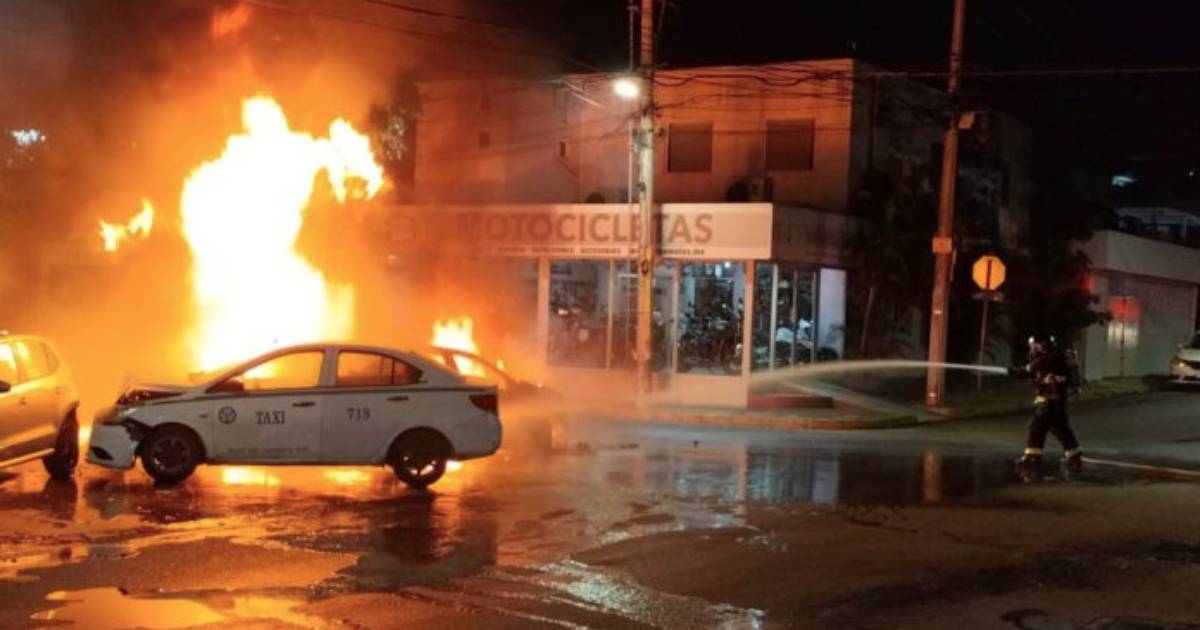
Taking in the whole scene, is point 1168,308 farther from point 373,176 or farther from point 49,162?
point 49,162

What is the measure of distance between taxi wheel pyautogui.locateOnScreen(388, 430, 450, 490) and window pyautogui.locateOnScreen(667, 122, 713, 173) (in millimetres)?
16976

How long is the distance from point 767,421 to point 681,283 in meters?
4.04

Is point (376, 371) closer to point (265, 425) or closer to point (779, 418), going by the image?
point (265, 425)

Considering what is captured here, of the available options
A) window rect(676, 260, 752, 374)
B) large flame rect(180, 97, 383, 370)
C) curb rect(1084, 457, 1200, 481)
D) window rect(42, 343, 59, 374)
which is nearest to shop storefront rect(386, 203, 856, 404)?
window rect(676, 260, 752, 374)

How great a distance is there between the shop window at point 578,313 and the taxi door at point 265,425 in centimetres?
1296

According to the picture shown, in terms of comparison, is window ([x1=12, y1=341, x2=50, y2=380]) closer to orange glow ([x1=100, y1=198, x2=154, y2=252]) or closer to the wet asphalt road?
the wet asphalt road

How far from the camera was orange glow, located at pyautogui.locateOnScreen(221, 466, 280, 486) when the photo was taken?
1180 cm

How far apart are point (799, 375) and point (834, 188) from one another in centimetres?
452

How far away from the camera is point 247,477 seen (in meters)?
12.2

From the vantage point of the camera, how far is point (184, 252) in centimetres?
2488

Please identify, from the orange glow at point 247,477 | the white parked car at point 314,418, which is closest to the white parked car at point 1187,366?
the white parked car at point 314,418

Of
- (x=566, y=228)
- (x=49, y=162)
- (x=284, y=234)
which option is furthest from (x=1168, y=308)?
(x=49, y=162)

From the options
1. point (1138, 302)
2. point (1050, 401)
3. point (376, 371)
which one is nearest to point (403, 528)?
point (376, 371)

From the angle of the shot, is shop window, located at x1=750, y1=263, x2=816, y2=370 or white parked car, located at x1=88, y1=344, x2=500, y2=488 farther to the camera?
shop window, located at x1=750, y1=263, x2=816, y2=370
